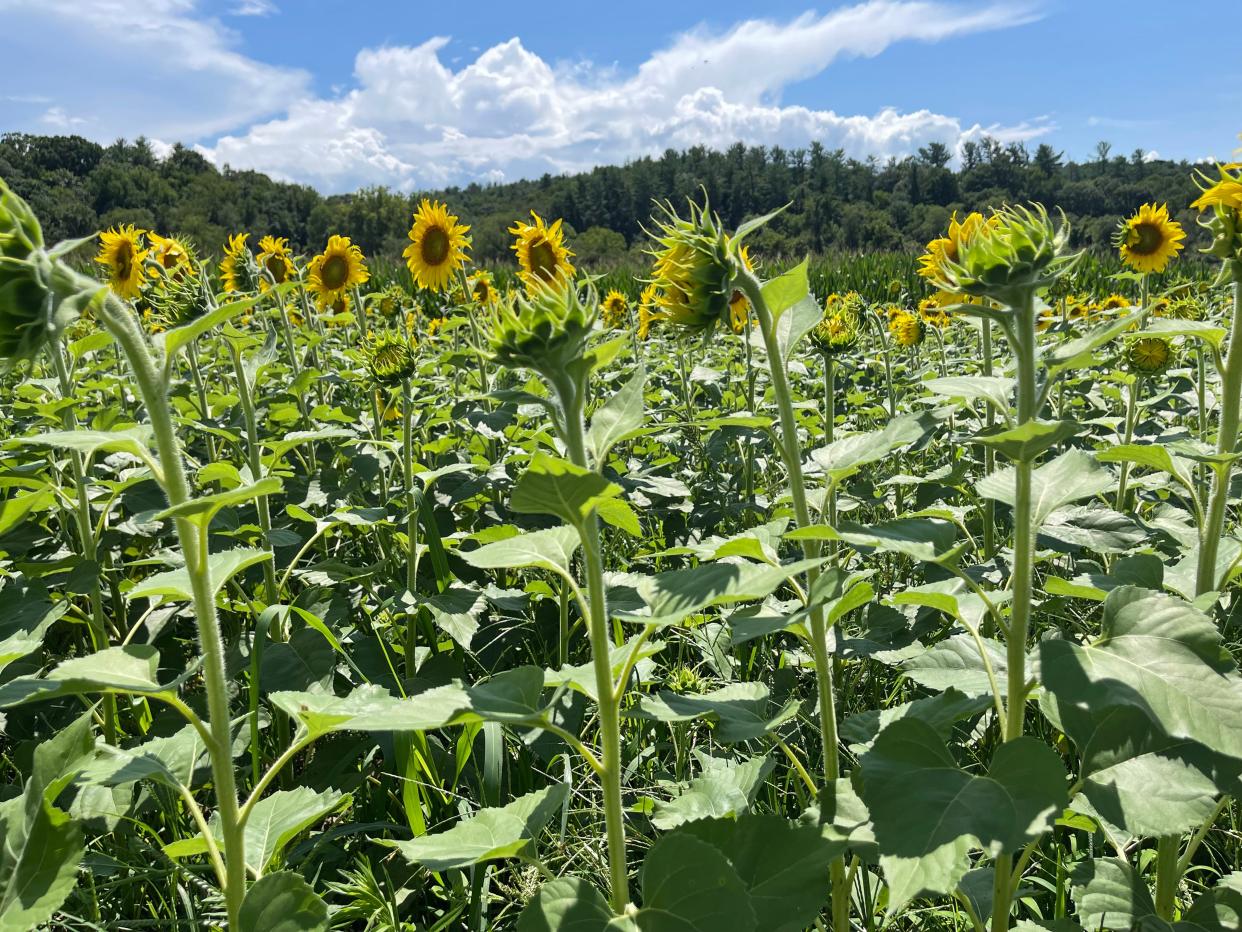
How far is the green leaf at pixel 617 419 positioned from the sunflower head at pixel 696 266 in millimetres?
222

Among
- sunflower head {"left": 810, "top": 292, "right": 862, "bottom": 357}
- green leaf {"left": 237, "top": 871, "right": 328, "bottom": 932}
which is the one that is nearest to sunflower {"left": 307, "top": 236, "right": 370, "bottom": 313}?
sunflower head {"left": 810, "top": 292, "right": 862, "bottom": 357}

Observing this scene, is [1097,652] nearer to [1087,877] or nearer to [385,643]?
[1087,877]

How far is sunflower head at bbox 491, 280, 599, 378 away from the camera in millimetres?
1042

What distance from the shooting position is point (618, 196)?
2004 inches

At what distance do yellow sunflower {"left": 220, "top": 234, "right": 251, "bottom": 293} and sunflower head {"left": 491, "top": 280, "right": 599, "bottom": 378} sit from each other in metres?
4.25

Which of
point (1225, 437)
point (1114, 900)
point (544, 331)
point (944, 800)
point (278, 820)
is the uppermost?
point (544, 331)

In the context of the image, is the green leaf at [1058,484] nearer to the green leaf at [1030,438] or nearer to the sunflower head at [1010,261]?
the green leaf at [1030,438]

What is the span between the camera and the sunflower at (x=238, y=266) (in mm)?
4871

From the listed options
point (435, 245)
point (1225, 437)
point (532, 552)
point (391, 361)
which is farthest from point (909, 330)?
point (532, 552)

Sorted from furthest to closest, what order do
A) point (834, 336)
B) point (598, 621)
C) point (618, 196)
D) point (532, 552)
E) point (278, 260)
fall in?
point (618, 196) → point (278, 260) → point (834, 336) → point (532, 552) → point (598, 621)

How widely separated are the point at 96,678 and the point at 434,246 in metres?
4.70

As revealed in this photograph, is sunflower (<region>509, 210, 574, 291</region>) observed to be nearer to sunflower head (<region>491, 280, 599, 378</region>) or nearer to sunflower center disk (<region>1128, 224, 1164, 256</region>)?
sunflower center disk (<region>1128, 224, 1164, 256</region>)

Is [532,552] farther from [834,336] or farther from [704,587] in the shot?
[834,336]

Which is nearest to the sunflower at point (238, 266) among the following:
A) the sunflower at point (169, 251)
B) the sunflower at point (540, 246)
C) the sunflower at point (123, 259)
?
the sunflower at point (169, 251)
